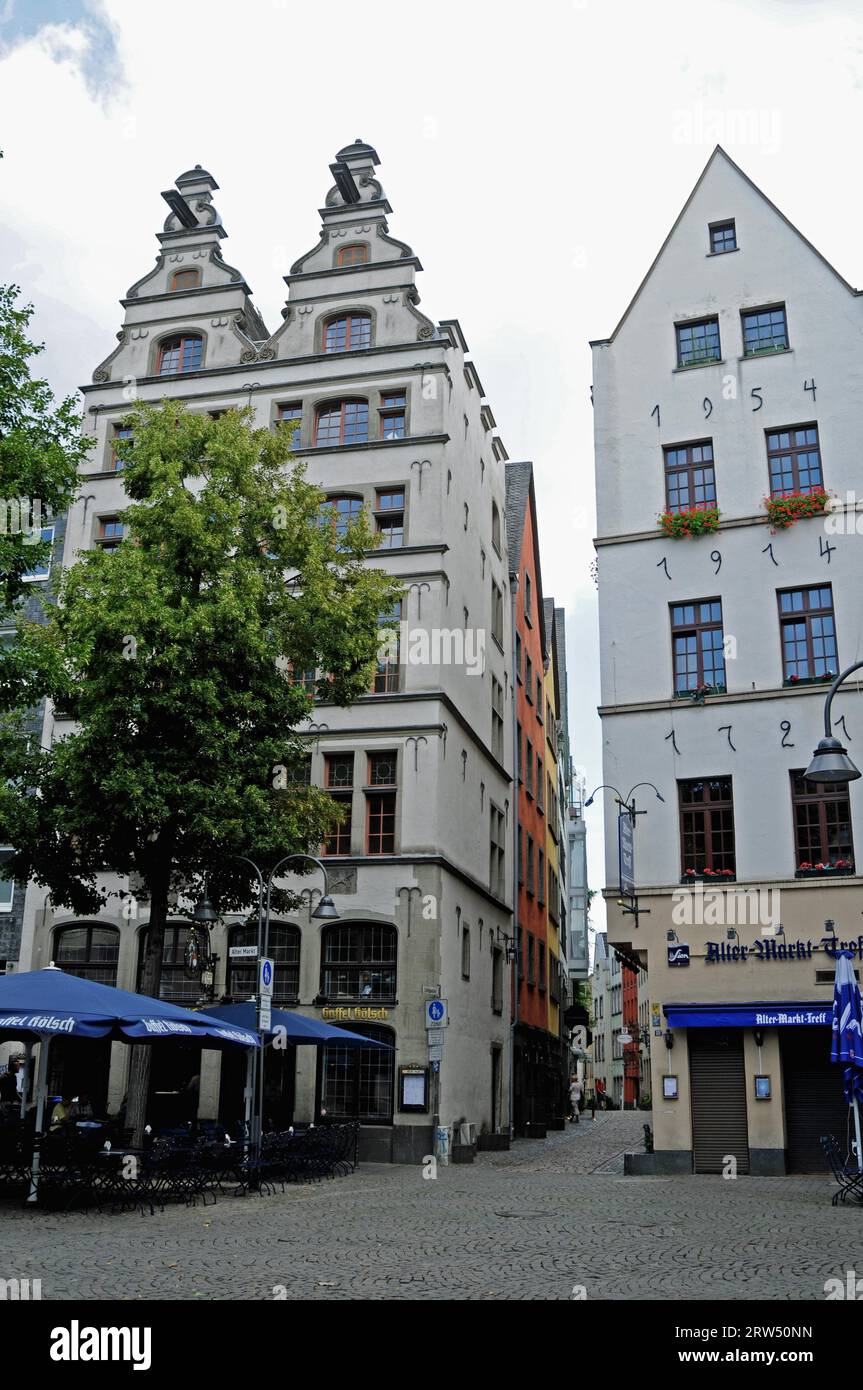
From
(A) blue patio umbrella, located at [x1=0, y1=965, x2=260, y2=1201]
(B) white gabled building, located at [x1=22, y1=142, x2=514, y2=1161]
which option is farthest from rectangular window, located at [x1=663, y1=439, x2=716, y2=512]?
(A) blue patio umbrella, located at [x1=0, y1=965, x2=260, y2=1201]

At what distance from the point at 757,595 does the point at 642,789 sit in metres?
4.86

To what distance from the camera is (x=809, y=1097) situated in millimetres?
23641

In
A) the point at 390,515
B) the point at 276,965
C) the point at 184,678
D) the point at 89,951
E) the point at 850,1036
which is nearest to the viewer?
the point at 850,1036

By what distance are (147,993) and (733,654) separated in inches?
547

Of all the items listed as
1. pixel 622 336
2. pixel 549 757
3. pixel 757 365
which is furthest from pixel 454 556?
pixel 549 757

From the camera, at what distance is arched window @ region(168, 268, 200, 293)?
37.9 metres

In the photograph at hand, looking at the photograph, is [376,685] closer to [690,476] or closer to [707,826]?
[690,476]

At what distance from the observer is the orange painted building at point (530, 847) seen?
41.3 m

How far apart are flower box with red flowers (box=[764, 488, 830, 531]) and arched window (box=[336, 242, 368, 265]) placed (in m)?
16.1

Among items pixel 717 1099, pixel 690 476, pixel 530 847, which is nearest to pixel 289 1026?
pixel 717 1099

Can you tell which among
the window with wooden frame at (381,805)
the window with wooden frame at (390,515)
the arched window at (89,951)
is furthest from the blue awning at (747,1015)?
the arched window at (89,951)

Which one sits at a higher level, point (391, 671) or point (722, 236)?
point (722, 236)

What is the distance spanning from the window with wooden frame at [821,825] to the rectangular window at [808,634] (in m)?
2.20

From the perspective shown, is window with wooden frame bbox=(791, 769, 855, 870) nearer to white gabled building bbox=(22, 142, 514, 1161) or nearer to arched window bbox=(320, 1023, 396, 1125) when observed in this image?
white gabled building bbox=(22, 142, 514, 1161)
